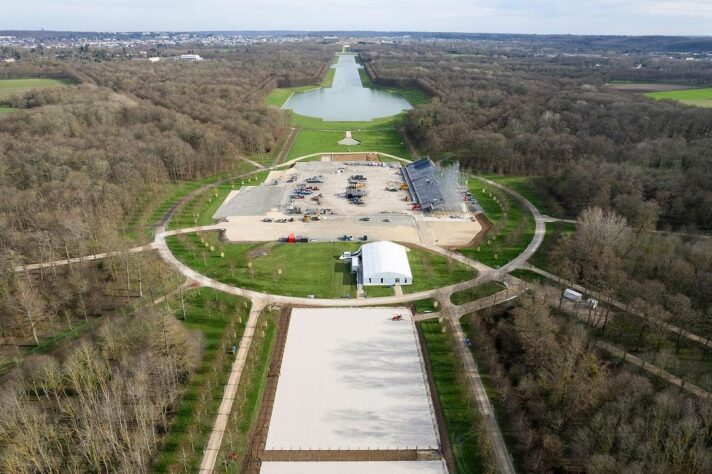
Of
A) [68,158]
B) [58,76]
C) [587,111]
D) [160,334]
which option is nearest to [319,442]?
[160,334]

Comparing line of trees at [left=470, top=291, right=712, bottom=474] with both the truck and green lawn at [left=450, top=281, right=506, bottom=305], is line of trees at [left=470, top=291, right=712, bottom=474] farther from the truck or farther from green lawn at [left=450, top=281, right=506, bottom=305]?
green lawn at [left=450, top=281, right=506, bottom=305]

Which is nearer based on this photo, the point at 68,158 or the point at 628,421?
the point at 628,421

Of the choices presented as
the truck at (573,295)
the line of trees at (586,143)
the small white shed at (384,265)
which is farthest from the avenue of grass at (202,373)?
the line of trees at (586,143)

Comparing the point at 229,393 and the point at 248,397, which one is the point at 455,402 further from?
the point at 229,393

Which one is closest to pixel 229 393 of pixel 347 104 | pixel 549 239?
pixel 549 239

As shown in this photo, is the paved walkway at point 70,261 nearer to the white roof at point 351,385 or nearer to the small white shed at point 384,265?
the white roof at point 351,385

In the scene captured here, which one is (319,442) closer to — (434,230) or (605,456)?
(605,456)
